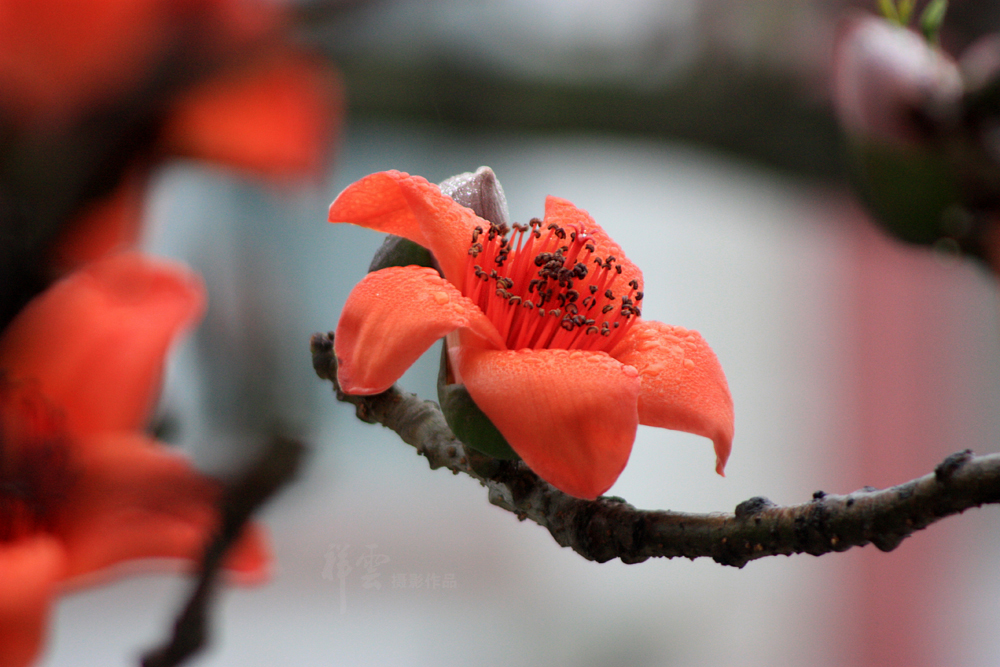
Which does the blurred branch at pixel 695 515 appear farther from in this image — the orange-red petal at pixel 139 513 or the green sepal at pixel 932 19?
the green sepal at pixel 932 19

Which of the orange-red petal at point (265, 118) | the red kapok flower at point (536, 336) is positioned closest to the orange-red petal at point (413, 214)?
the red kapok flower at point (536, 336)

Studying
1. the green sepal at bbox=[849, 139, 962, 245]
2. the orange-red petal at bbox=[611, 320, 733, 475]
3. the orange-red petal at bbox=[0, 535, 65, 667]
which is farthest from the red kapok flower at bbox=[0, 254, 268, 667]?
the green sepal at bbox=[849, 139, 962, 245]

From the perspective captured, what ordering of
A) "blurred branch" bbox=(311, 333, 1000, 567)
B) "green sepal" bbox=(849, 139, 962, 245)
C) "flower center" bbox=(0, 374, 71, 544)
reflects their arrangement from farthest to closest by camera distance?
"green sepal" bbox=(849, 139, 962, 245) < "flower center" bbox=(0, 374, 71, 544) < "blurred branch" bbox=(311, 333, 1000, 567)

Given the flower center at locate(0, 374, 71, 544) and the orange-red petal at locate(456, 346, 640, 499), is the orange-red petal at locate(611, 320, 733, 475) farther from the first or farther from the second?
the flower center at locate(0, 374, 71, 544)

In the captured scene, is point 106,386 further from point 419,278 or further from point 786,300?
point 786,300

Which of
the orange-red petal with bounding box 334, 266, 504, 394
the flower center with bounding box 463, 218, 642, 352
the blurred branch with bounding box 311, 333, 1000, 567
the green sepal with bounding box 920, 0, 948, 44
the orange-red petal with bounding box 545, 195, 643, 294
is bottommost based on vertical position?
the blurred branch with bounding box 311, 333, 1000, 567

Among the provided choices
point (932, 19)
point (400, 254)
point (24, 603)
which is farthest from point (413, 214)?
point (932, 19)
